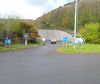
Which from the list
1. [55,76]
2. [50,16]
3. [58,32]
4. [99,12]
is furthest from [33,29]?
[50,16]

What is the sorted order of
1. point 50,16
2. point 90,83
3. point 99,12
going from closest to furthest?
point 90,83, point 99,12, point 50,16

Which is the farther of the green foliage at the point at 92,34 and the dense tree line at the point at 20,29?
the dense tree line at the point at 20,29

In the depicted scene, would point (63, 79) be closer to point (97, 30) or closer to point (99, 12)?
point (97, 30)

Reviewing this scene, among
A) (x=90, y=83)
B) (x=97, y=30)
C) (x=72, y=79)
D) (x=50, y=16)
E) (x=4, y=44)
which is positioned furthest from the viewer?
(x=50, y=16)

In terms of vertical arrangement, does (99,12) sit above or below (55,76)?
above

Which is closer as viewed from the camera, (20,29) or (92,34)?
(92,34)

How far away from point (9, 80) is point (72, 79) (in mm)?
2413

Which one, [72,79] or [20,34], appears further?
[20,34]

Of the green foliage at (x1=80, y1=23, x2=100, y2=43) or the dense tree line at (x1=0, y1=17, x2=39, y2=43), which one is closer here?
the green foliage at (x1=80, y1=23, x2=100, y2=43)

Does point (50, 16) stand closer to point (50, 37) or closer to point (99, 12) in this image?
point (99, 12)

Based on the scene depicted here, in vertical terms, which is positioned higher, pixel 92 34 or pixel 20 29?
pixel 20 29

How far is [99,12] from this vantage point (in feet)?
561

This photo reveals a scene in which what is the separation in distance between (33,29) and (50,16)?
431ft

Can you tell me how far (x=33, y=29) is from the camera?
65.3m
